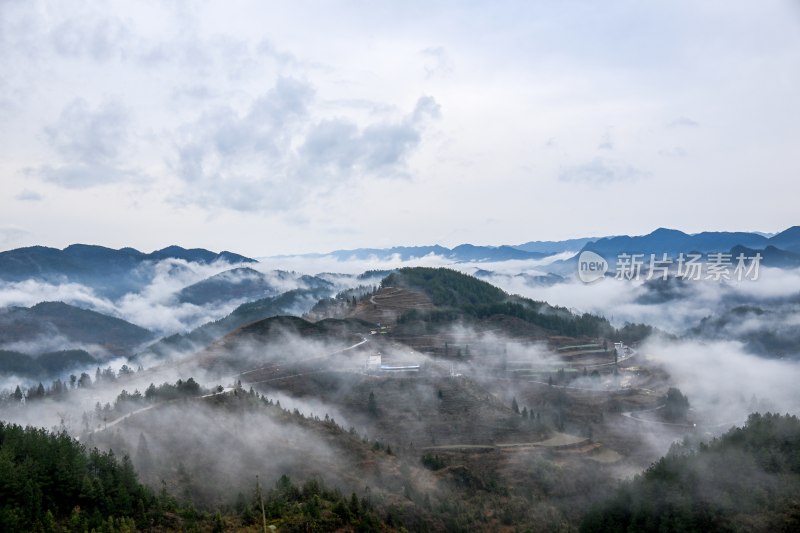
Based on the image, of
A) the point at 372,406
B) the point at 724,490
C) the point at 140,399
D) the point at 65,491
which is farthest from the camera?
the point at 372,406

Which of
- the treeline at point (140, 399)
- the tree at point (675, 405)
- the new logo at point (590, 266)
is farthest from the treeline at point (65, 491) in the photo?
the new logo at point (590, 266)

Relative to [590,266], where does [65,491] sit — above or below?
below

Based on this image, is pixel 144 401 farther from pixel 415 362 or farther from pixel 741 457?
pixel 741 457

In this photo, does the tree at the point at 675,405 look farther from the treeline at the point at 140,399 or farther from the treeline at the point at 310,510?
the treeline at the point at 140,399

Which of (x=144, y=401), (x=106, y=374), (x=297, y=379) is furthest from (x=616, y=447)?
(x=106, y=374)

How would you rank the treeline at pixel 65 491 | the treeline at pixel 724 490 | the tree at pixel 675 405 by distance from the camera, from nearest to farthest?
the treeline at pixel 65 491
the treeline at pixel 724 490
the tree at pixel 675 405

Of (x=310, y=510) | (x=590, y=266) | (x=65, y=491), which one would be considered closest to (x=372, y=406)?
(x=310, y=510)

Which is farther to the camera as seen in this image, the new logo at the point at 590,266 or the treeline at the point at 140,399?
the new logo at the point at 590,266

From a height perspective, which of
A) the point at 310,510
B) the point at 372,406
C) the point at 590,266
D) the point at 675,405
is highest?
the point at 590,266

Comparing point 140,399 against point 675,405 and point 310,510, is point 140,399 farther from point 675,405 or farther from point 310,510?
point 675,405
